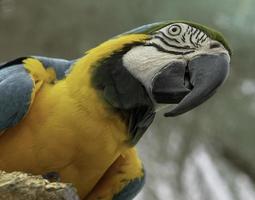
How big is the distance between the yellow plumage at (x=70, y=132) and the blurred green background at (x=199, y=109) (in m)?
0.84

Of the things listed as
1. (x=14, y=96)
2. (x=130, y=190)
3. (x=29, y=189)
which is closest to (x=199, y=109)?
(x=130, y=190)

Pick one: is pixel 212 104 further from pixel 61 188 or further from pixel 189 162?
pixel 61 188

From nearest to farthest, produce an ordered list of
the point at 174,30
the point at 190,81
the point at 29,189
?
the point at 29,189 → the point at 190,81 → the point at 174,30

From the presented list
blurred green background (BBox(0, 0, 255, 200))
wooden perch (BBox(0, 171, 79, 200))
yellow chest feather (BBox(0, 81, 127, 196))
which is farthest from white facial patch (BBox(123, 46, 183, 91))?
blurred green background (BBox(0, 0, 255, 200))

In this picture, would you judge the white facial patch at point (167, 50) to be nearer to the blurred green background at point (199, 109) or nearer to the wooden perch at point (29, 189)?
the wooden perch at point (29, 189)

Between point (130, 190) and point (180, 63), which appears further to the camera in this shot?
point (130, 190)

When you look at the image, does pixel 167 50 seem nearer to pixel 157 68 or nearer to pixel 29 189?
pixel 157 68

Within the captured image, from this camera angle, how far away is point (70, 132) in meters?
1.56

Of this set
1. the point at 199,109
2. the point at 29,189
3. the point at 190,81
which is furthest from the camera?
the point at 199,109

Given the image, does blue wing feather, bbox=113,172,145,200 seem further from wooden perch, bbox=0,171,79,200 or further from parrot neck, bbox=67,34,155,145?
wooden perch, bbox=0,171,79,200

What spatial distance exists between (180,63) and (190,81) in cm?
6

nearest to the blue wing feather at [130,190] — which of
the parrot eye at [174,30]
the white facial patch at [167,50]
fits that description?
the white facial patch at [167,50]

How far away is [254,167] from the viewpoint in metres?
2.61

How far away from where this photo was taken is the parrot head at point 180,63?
4.88 feet
